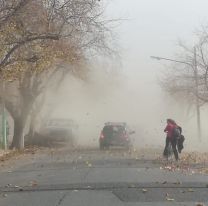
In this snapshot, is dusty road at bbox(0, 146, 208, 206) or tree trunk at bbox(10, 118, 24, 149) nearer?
dusty road at bbox(0, 146, 208, 206)

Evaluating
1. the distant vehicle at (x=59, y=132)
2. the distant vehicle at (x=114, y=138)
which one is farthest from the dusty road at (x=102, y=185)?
the distant vehicle at (x=59, y=132)

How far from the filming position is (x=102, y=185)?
15.7 m

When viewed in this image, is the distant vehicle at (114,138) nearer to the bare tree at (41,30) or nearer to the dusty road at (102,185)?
the bare tree at (41,30)

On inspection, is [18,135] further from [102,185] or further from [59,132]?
[102,185]

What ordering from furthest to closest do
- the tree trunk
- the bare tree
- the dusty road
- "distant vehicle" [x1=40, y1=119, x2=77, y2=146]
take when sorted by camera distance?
"distant vehicle" [x1=40, y1=119, x2=77, y2=146] < the tree trunk < the bare tree < the dusty road

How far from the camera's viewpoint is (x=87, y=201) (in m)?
12.8

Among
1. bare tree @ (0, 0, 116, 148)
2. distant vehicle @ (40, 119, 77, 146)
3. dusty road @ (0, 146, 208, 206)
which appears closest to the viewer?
dusty road @ (0, 146, 208, 206)

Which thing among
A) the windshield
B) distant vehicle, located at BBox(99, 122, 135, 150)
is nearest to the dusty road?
the windshield

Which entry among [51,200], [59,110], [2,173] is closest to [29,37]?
[2,173]

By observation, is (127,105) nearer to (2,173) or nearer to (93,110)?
(93,110)

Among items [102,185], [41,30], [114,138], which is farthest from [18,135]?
[102,185]

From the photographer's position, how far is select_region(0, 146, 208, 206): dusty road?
1298cm

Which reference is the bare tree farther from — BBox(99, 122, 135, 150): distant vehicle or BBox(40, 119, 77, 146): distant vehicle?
BBox(40, 119, 77, 146): distant vehicle

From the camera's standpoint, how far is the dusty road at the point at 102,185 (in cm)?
1298
